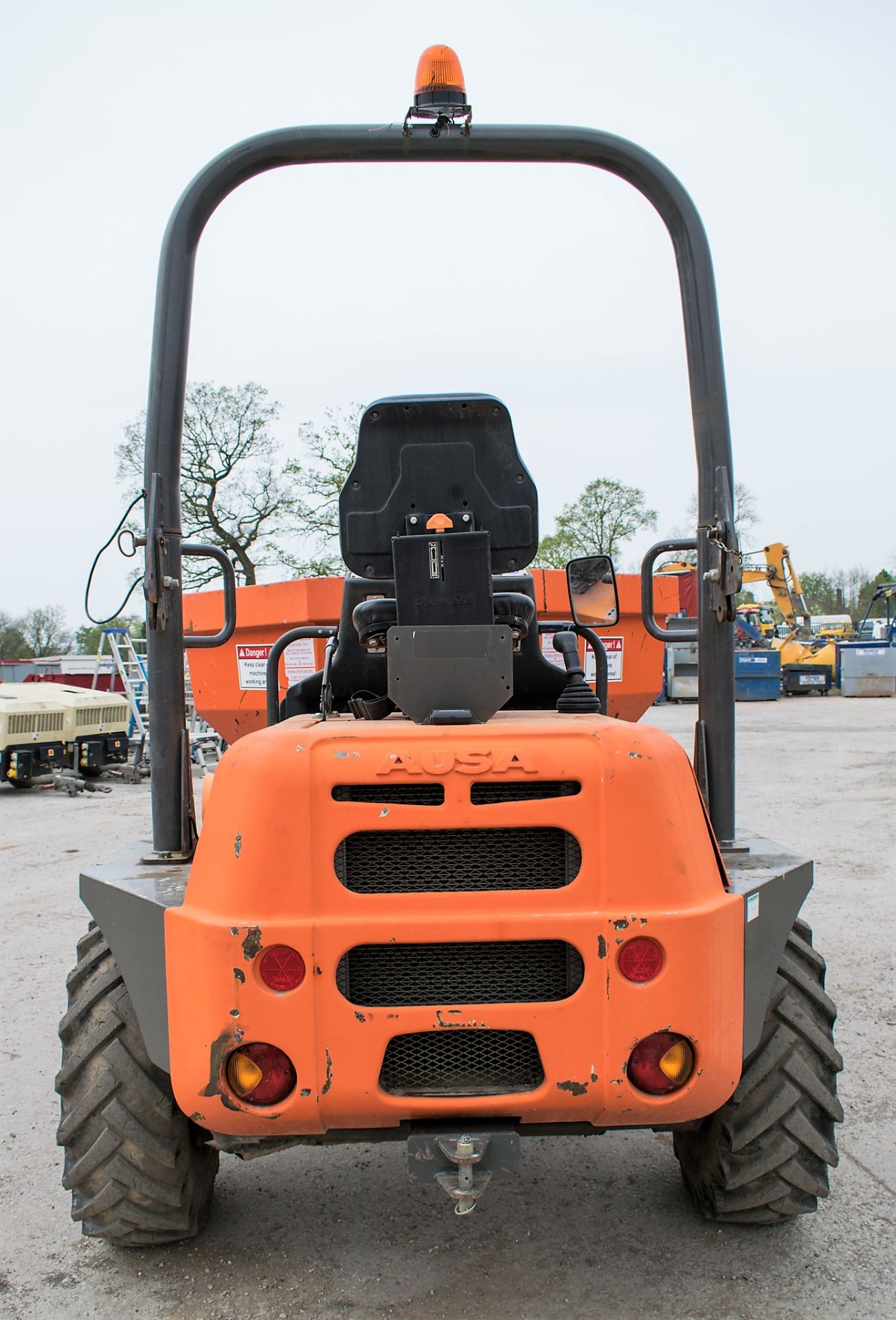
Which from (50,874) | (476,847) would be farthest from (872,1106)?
(50,874)

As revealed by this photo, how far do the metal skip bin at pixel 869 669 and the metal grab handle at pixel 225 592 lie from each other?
29900 millimetres

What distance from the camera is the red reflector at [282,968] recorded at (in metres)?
2.21

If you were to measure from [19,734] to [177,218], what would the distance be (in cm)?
1078

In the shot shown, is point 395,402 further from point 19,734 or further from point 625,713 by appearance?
point 19,734

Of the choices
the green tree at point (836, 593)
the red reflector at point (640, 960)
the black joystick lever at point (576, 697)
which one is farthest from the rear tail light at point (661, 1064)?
the green tree at point (836, 593)

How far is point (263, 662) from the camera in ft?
22.2

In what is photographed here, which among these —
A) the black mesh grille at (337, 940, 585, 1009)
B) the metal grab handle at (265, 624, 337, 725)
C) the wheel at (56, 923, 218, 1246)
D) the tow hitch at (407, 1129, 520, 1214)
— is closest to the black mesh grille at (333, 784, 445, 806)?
the black mesh grille at (337, 940, 585, 1009)

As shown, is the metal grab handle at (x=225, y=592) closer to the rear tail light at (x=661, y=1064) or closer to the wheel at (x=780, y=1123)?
the rear tail light at (x=661, y=1064)

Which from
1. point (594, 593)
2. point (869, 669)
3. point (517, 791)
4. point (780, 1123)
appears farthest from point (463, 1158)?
point (869, 669)

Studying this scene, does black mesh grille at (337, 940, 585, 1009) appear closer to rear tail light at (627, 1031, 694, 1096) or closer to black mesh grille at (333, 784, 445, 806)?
rear tail light at (627, 1031, 694, 1096)

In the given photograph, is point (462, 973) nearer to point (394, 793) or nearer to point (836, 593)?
point (394, 793)

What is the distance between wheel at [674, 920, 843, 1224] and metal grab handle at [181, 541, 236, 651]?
1.79 m

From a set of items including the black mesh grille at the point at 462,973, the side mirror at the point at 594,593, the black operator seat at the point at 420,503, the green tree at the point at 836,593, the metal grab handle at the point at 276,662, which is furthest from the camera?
the green tree at the point at 836,593

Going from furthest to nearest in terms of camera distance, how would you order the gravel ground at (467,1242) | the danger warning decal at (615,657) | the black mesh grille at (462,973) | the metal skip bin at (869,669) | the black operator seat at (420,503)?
1. the metal skip bin at (869,669)
2. the danger warning decal at (615,657)
3. the black operator seat at (420,503)
4. the gravel ground at (467,1242)
5. the black mesh grille at (462,973)
